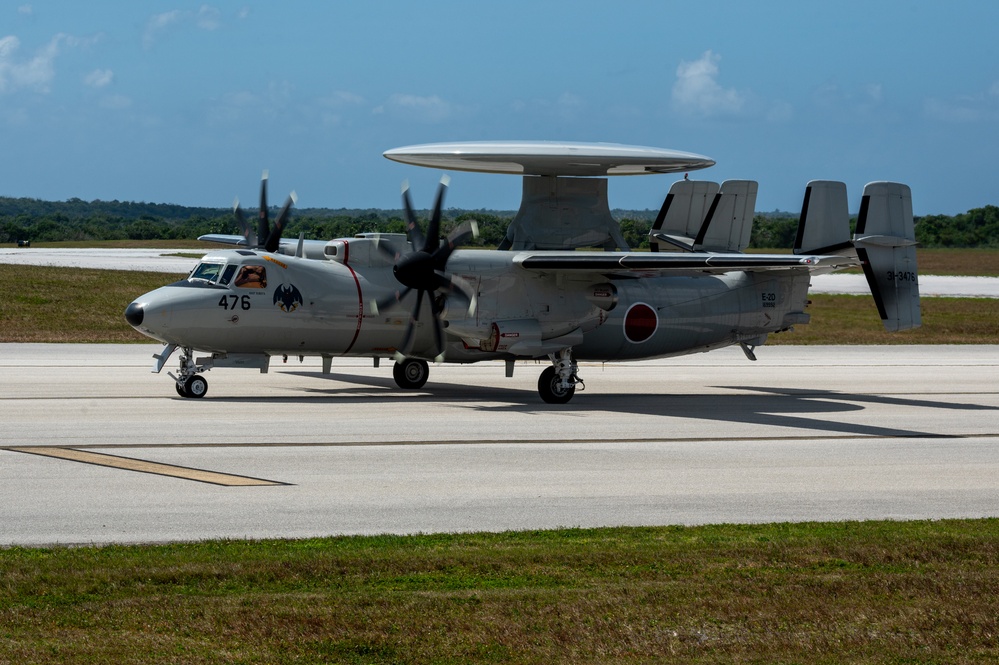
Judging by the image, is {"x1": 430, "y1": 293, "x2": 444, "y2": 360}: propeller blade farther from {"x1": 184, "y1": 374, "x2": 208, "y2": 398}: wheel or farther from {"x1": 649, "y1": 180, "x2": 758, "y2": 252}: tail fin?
{"x1": 649, "y1": 180, "x2": 758, "y2": 252}: tail fin

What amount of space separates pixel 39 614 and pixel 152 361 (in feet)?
82.6

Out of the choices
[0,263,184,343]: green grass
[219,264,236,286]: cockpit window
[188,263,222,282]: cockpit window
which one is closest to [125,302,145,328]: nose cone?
[188,263,222,282]: cockpit window

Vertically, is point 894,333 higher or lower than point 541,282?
lower

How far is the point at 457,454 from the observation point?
729 inches

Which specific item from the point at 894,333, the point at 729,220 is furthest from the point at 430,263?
the point at 894,333

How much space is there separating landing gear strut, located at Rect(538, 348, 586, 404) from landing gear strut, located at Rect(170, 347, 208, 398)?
24.5ft

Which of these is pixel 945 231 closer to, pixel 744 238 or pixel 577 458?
pixel 744 238

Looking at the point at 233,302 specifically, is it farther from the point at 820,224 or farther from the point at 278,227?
the point at 820,224

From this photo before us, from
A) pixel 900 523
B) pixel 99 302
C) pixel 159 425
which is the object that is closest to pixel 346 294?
pixel 159 425

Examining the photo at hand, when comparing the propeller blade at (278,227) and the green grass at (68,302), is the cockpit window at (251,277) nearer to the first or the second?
the propeller blade at (278,227)

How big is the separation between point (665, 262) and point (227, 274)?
937 centimetres

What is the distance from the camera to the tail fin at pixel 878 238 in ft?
95.1

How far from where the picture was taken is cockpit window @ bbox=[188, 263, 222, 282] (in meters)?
25.4

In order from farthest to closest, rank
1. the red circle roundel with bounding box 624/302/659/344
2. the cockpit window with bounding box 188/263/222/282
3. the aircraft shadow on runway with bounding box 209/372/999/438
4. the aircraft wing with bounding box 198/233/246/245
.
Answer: the aircraft wing with bounding box 198/233/246/245, the red circle roundel with bounding box 624/302/659/344, the cockpit window with bounding box 188/263/222/282, the aircraft shadow on runway with bounding box 209/372/999/438
